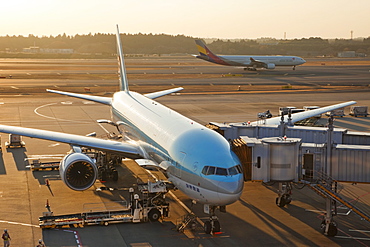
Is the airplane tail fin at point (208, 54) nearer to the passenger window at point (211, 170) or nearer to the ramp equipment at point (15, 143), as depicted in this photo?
the ramp equipment at point (15, 143)

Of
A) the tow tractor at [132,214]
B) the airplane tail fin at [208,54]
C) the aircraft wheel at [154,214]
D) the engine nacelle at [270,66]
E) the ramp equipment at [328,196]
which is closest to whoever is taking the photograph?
the ramp equipment at [328,196]

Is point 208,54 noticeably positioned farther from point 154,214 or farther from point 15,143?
point 154,214

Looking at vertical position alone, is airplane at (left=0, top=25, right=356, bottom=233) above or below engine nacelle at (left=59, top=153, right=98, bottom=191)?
above

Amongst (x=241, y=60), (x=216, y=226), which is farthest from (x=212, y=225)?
(x=241, y=60)

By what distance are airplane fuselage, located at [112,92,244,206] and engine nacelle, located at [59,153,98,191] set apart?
12.0 feet

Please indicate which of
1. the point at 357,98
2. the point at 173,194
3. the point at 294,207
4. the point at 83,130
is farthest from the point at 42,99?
the point at 294,207

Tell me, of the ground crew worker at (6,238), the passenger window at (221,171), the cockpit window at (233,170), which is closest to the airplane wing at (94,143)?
the passenger window at (221,171)

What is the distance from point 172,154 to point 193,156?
215 cm

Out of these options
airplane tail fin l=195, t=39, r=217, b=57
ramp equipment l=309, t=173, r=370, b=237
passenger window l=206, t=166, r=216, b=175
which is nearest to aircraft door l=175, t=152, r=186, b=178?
passenger window l=206, t=166, r=216, b=175

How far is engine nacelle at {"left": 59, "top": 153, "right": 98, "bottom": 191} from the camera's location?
32.3 metres

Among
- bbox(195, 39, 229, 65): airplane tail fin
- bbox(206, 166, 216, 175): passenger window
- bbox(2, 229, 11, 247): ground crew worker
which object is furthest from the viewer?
bbox(195, 39, 229, 65): airplane tail fin

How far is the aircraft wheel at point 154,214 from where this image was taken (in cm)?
2972

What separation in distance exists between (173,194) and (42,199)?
329 inches

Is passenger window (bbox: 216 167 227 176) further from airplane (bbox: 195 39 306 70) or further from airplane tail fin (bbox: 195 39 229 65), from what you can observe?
airplane tail fin (bbox: 195 39 229 65)
